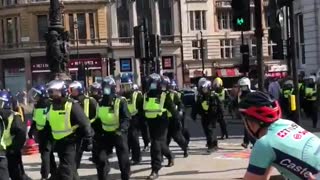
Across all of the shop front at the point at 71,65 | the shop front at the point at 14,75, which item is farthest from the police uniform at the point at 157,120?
the shop front at the point at 14,75

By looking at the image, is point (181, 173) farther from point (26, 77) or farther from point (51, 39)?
point (26, 77)

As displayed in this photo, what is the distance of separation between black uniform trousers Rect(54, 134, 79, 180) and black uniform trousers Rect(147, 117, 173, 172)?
2.79 meters

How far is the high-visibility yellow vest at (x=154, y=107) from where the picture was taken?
1254 cm

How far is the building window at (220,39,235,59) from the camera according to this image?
7362cm

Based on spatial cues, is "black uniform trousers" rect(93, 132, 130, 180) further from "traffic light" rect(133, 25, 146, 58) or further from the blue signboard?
the blue signboard

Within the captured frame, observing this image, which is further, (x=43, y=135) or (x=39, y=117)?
(x=39, y=117)

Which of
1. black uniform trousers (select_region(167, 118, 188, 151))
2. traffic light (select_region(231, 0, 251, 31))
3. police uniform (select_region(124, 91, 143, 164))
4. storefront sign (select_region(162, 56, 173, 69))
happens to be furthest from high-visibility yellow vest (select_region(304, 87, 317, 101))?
storefront sign (select_region(162, 56, 173, 69))

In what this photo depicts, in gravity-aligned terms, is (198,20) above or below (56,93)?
above

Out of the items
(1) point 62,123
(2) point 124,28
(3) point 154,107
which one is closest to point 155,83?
(3) point 154,107

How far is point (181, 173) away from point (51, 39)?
234 inches

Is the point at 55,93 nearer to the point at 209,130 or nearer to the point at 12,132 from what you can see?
the point at 12,132

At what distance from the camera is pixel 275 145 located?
138 inches

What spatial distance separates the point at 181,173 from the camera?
12461 millimetres

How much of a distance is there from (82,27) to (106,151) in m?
59.5
